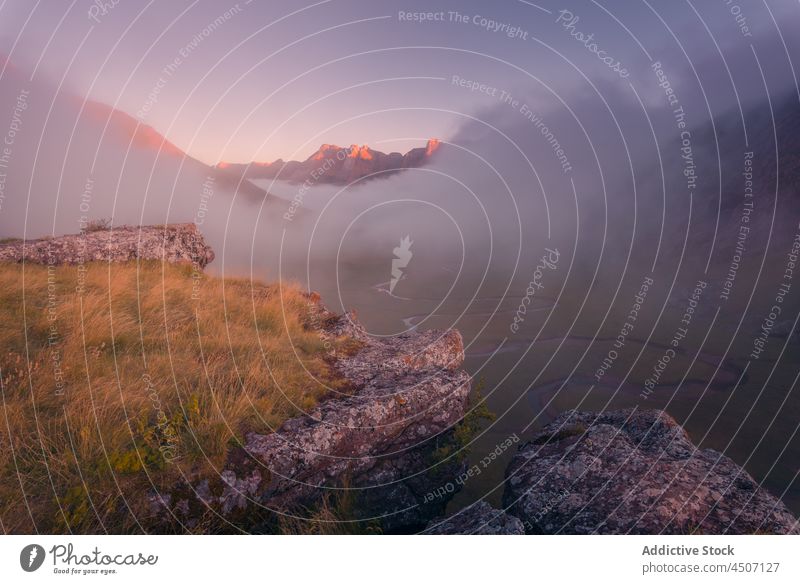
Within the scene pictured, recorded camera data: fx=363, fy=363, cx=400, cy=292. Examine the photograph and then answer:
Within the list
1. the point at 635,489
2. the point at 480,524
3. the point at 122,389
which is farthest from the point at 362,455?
the point at 635,489

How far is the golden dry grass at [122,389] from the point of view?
160 inches

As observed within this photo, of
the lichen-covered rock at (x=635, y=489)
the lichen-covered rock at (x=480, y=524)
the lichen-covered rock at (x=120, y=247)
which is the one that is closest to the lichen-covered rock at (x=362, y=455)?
the lichen-covered rock at (x=480, y=524)

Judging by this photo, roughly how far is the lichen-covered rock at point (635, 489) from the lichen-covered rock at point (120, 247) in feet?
41.1

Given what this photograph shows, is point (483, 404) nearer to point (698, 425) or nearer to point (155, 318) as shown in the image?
point (155, 318)

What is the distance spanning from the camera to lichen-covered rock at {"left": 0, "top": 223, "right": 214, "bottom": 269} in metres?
10.5

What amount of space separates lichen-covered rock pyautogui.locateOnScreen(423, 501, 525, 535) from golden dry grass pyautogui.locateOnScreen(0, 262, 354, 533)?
2.57m

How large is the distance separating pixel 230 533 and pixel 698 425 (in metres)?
16.0

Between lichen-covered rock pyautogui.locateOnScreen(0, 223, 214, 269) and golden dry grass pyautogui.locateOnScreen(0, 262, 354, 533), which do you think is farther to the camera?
lichen-covered rock pyautogui.locateOnScreen(0, 223, 214, 269)

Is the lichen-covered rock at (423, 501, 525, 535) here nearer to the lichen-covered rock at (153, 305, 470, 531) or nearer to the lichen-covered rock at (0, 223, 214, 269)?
the lichen-covered rock at (153, 305, 470, 531)

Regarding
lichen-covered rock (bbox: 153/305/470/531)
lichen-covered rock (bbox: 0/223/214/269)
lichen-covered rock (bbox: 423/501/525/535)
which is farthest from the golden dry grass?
lichen-covered rock (bbox: 423/501/525/535)

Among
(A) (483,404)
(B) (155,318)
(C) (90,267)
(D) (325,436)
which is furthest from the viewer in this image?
(C) (90,267)
